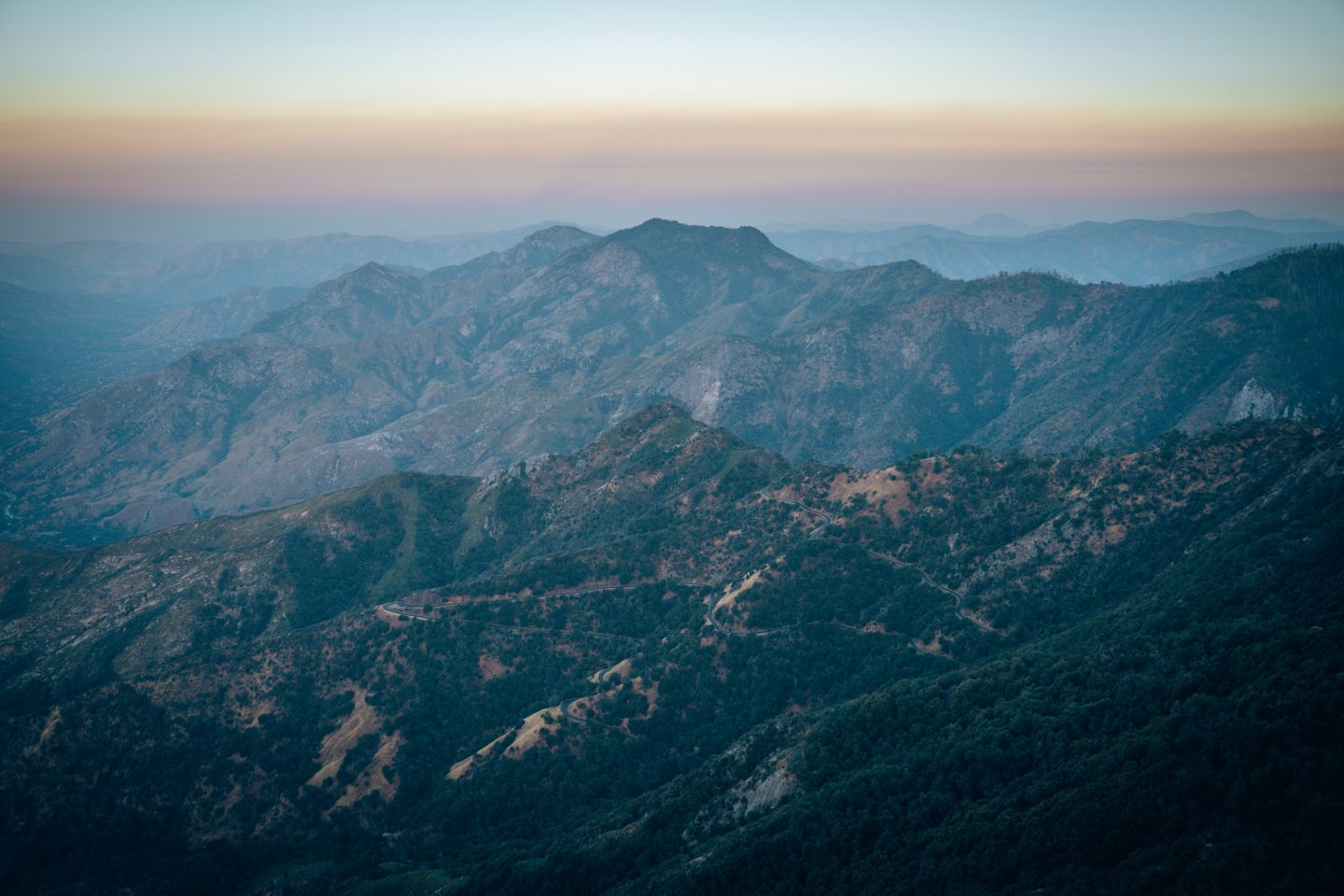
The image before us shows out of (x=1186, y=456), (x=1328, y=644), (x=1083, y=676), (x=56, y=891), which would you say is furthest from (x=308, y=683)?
(x=1186, y=456)

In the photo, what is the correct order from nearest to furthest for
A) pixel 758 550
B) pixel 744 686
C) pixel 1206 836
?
pixel 1206 836 → pixel 744 686 → pixel 758 550

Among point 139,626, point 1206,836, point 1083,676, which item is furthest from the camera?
point 139,626

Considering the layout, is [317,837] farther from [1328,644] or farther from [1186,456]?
[1186,456]

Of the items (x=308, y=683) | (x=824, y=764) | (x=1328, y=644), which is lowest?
(x=308, y=683)

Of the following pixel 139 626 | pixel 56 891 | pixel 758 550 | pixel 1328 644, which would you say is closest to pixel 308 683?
pixel 56 891

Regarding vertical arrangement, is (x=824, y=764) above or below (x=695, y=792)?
above

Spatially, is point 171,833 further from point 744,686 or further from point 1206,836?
point 1206,836

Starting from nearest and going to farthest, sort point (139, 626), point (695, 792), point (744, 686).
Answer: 1. point (695, 792)
2. point (744, 686)
3. point (139, 626)

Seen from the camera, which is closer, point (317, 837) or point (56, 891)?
point (56, 891)

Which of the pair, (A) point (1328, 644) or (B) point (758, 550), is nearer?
(A) point (1328, 644)
